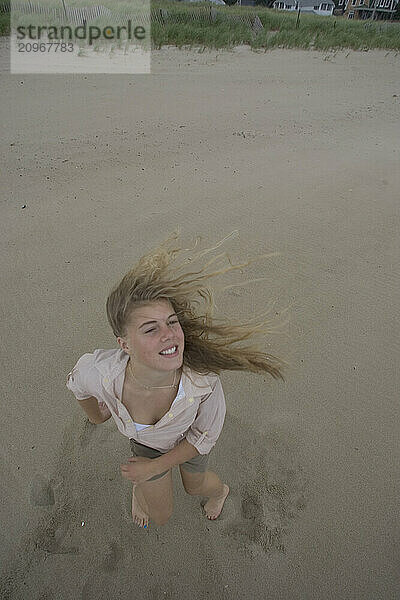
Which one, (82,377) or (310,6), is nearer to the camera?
(82,377)

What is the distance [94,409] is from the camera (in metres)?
1.61

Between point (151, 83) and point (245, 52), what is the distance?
2.95 metres

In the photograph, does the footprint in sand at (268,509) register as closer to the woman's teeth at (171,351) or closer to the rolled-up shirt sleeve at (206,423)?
the rolled-up shirt sleeve at (206,423)

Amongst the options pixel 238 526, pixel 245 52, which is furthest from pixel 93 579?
pixel 245 52

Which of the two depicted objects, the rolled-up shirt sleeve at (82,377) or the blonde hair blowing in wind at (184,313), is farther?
the rolled-up shirt sleeve at (82,377)

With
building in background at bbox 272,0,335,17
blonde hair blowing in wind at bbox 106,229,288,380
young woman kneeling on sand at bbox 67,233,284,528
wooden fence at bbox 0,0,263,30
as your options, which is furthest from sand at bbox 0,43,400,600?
building in background at bbox 272,0,335,17

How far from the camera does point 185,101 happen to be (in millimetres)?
5699

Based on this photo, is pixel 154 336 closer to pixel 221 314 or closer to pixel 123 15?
pixel 221 314

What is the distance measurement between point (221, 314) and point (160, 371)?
4.76 feet

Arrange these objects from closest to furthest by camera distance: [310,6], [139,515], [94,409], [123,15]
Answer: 1. [94,409]
2. [139,515]
3. [123,15]
4. [310,6]

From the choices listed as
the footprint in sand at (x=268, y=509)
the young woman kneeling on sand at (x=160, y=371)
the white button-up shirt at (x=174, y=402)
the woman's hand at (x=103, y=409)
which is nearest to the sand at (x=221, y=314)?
the footprint in sand at (x=268, y=509)

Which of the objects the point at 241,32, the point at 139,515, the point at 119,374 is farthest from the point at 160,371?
the point at 241,32

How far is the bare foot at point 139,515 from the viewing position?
172cm

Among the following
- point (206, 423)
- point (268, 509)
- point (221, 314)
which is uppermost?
point (206, 423)
